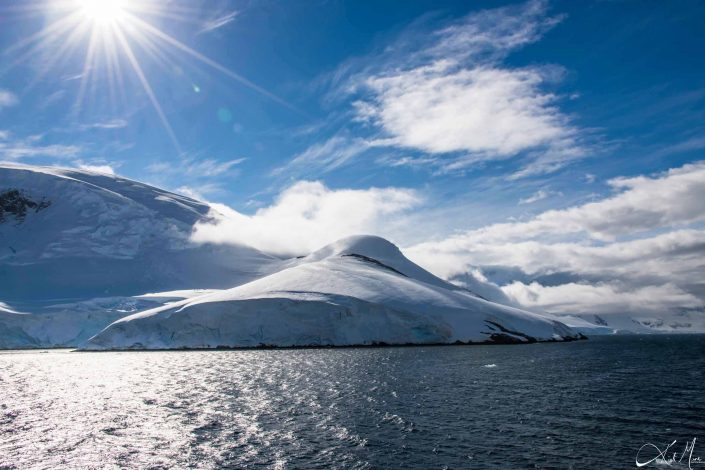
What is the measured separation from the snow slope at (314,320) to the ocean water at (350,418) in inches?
1738

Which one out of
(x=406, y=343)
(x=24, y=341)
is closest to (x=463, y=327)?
(x=406, y=343)

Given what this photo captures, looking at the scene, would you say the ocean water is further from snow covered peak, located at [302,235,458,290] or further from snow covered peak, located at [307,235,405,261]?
snow covered peak, located at [307,235,405,261]

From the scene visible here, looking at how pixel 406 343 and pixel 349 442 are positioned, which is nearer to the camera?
pixel 349 442

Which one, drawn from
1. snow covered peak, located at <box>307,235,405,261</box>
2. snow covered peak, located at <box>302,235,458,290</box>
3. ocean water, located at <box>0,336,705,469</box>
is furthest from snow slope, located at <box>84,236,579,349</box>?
snow covered peak, located at <box>307,235,405,261</box>

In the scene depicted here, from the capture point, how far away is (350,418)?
111 ft

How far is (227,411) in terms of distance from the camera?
37219mm

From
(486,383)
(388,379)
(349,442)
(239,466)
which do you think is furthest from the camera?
(388,379)

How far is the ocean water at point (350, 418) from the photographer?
25.0 metres

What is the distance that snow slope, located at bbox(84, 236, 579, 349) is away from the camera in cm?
10625

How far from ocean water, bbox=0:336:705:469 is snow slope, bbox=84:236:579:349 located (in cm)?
4414

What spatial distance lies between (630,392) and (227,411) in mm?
35488

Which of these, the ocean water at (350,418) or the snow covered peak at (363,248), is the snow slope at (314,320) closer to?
the ocean water at (350,418)

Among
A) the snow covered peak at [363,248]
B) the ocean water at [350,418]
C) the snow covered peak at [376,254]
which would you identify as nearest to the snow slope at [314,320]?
the snow covered peak at [376,254]

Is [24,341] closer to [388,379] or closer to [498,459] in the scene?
[388,379]
